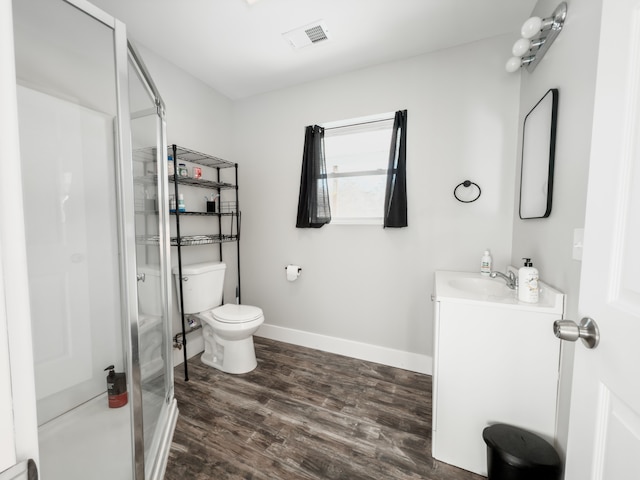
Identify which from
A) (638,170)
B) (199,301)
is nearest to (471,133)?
(638,170)

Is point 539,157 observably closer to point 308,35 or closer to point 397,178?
point 397,178

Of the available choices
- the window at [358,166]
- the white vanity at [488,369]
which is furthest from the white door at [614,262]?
the window at [358,166]

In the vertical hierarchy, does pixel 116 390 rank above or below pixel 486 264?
below

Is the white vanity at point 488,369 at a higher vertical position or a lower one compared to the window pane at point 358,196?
lower

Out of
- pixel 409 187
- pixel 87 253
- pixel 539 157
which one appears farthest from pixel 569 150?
pixel 87 253

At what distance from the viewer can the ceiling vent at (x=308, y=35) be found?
1.75 metres

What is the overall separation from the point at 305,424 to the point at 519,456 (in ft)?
3.49

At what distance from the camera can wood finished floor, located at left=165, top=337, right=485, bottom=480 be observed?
1.30 meters

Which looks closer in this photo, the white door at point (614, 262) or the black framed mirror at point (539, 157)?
the white door at point (614, 262)

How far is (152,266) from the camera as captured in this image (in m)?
1.57

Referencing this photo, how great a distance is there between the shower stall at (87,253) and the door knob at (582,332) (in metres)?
1.39

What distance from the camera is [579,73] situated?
3.48ft

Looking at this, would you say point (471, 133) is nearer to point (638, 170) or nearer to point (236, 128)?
point (638, 170)

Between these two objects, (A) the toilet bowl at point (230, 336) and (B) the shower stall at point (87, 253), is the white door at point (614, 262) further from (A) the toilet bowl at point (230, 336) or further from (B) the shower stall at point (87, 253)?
(A) the toilet bowl at point (230, 336)
